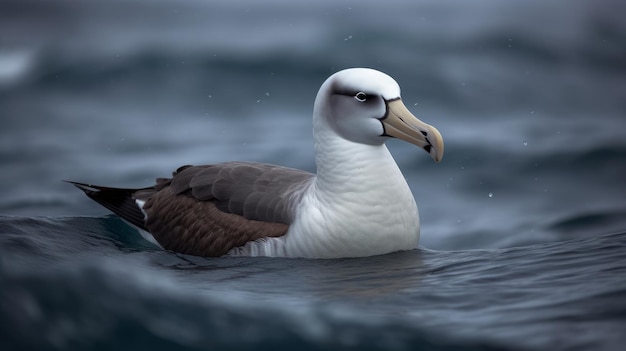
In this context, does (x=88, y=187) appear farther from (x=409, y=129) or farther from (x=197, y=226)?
(x=409, y=129)

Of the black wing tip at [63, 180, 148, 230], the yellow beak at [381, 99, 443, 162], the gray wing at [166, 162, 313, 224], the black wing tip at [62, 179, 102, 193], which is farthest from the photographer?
the black wing tip at [62, 179, 102, 193]

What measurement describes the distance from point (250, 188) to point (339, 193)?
732mm

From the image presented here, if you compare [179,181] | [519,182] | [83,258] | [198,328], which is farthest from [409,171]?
[198,328]

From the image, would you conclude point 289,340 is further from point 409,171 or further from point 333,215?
point 409,171

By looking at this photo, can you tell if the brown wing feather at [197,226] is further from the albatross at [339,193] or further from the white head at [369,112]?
the white head at [369,112]

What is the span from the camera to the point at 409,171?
1248 cm

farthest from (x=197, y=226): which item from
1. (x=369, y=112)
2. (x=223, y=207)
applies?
(x=369, y=112)

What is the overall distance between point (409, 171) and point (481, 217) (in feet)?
5.52

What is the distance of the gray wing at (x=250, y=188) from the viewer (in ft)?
26.8

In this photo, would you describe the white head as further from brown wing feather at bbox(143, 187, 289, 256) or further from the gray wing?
brown wing feather at bbox(143, 187, 289, 256)

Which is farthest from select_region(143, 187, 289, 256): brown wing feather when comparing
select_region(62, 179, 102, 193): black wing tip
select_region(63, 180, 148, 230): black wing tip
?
select_region(62, 179, 102, 193): black wing tip

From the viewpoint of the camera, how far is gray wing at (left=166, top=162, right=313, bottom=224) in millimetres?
8172

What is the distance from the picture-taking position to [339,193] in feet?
26.4

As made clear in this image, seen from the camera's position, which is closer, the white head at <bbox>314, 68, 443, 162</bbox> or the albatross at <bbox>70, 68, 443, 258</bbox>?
the white head at <bbox>314, 68, 443, 162</bbox>
